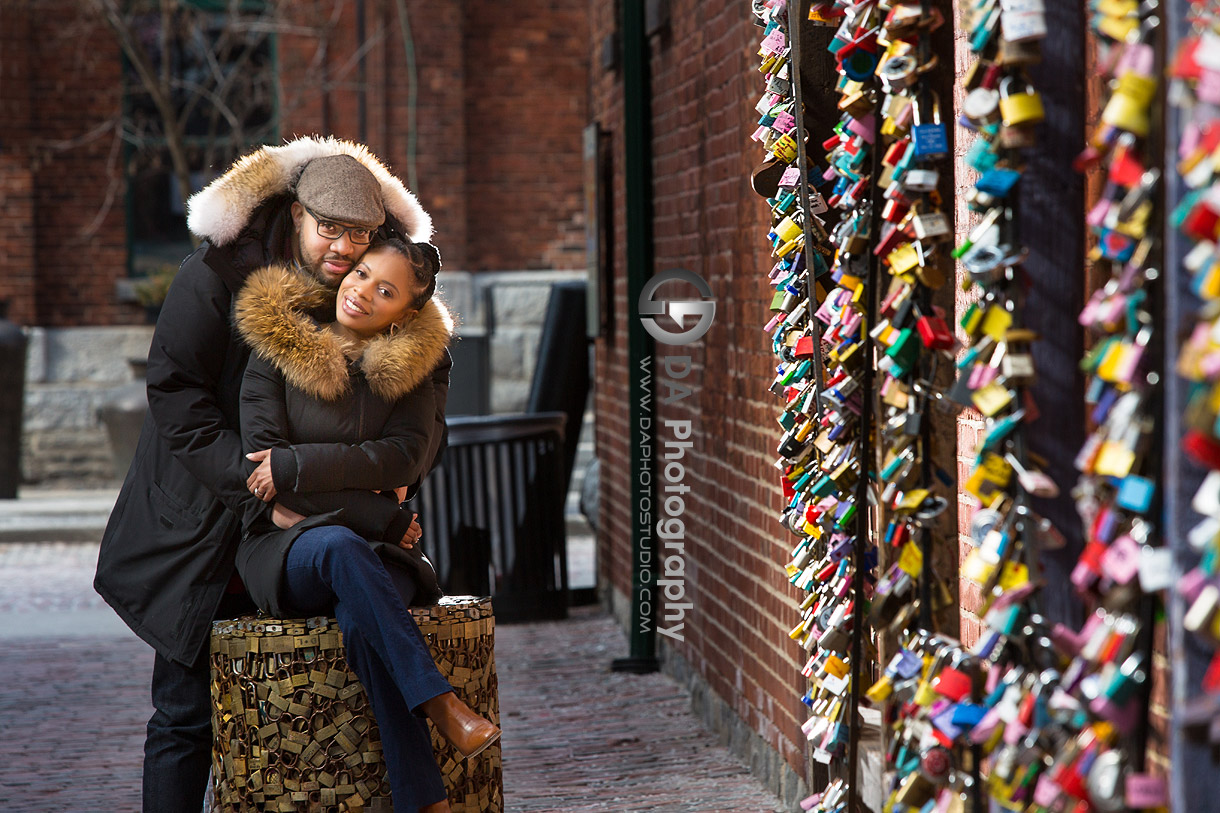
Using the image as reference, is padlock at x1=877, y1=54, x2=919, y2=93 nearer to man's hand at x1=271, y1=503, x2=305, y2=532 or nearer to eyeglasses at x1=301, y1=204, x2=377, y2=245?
eyeglasses at x1=301, y1=204, x2=377, y2=245

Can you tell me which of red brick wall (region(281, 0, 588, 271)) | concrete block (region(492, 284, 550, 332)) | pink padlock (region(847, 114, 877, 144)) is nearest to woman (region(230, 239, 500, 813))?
pink padlock (region(847, 114, 877, 144))

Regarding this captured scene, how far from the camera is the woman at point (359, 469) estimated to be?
11.3 feet

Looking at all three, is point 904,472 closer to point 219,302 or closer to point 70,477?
point 219,302

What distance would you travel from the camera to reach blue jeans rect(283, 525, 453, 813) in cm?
340

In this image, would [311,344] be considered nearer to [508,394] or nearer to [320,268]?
[320,268]

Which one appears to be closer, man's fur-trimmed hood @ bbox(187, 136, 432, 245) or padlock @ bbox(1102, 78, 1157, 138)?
padlock @ bbox(1102, 78, 1157, 138)

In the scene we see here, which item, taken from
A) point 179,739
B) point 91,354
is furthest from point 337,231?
point 91,354

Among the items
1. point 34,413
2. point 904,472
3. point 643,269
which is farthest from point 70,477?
point 904,472

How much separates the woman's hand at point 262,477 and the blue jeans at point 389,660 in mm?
188

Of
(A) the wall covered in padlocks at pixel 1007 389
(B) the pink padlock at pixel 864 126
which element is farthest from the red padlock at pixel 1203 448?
(B) the pink padlock at pixel 864 126

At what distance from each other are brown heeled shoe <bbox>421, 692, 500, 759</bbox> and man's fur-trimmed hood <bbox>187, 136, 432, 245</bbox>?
126 centimetres

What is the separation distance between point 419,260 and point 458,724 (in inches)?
45.8

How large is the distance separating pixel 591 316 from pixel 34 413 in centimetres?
793

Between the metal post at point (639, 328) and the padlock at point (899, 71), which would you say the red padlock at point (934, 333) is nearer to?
the padlock at point (899, 71)
